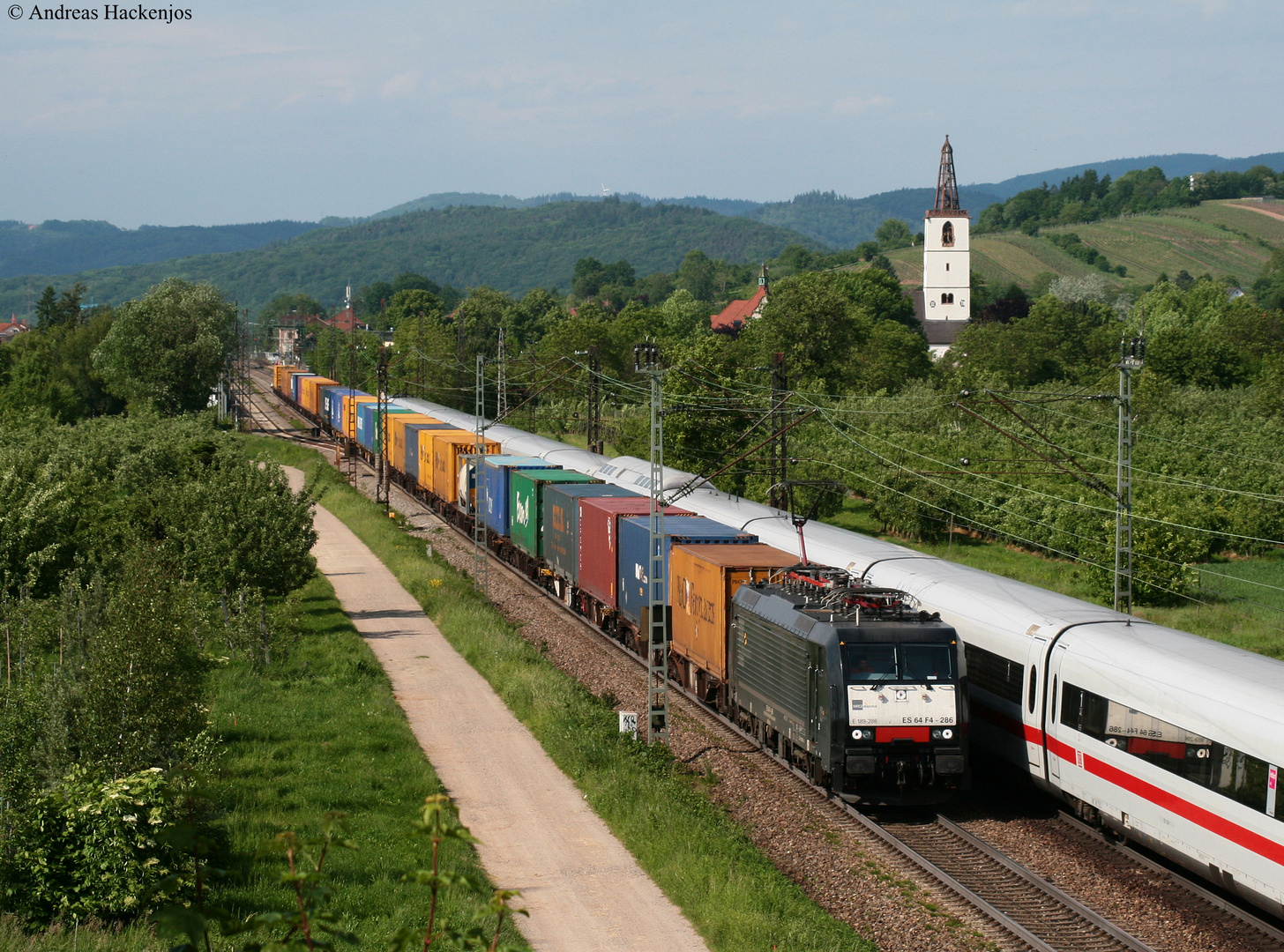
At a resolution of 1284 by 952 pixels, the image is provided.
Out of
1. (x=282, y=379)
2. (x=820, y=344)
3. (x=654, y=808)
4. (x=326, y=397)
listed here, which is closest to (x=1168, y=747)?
(x=654, y=808)

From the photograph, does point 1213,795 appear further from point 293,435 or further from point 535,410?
point 293,435

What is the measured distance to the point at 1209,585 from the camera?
44062 mm

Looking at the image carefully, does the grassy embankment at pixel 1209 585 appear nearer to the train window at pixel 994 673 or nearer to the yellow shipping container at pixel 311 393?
the train window at pixel 994 673

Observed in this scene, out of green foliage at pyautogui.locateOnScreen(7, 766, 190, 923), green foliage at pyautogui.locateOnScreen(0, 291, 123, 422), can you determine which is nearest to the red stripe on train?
green foliage at pyautogui.locateOnScreen(7, 766, 190, 923)

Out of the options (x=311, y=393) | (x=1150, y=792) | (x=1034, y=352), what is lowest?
(x=1150, y=792)

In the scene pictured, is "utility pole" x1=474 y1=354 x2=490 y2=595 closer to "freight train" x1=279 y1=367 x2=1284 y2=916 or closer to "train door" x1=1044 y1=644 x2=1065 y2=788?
"freight train" x1=279 y1=367 x2=1284 y2=916

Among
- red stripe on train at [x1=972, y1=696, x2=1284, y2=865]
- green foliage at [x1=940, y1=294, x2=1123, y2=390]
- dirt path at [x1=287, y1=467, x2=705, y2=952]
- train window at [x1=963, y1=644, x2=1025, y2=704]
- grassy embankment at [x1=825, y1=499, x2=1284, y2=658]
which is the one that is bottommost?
grassy embankment at [x1=825, y1=499, x2=1284, y2=658]

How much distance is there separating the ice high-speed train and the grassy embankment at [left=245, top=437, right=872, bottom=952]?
171 inches

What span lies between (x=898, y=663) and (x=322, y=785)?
367 inches

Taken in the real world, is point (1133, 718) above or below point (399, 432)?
below

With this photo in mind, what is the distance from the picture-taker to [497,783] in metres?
20.7

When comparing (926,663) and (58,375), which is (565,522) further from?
(58,375)

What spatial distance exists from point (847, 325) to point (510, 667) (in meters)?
65.2

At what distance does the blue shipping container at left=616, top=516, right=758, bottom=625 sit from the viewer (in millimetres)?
25312
